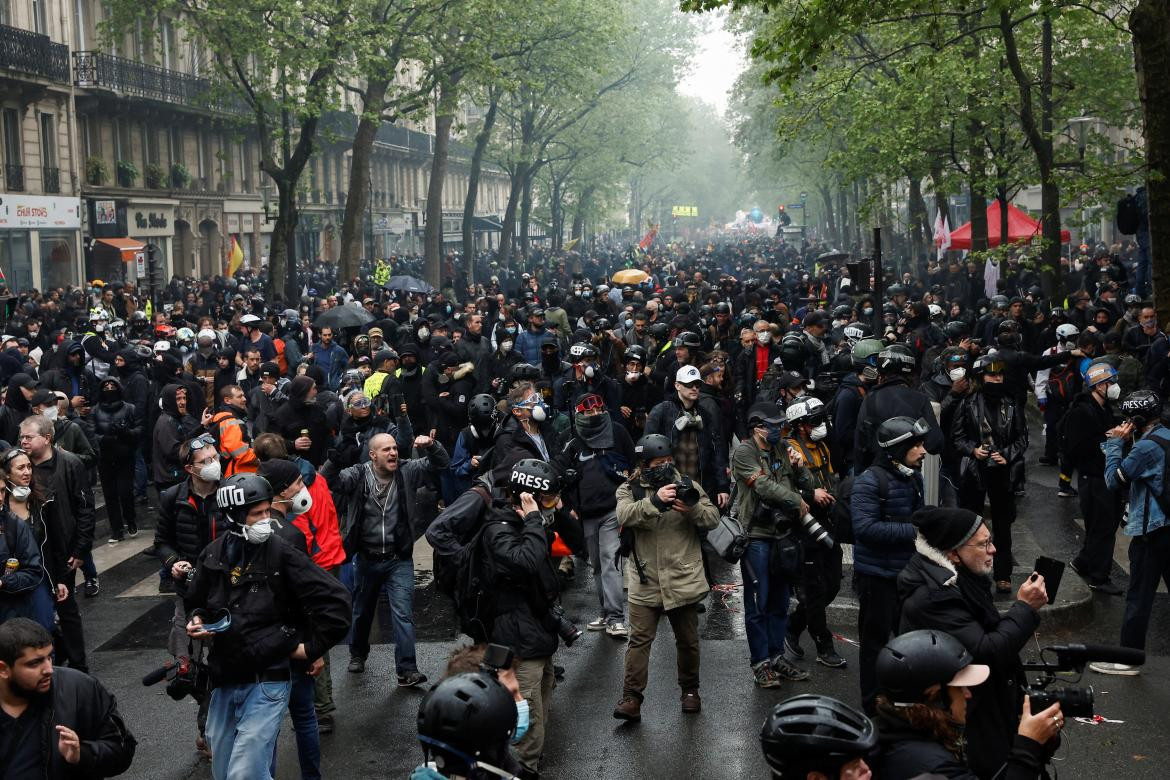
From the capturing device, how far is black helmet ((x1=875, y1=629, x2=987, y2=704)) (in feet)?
13.4

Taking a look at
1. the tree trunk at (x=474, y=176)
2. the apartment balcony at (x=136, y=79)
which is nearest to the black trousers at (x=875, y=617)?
the apartment balcony at (x=136, y=79)

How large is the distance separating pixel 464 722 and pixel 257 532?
2393 mm

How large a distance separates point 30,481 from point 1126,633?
641 cm

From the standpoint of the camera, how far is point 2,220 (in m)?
33.6

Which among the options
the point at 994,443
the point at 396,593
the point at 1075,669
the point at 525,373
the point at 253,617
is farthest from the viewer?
the point at 525,373

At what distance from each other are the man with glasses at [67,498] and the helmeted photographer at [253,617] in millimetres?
3031

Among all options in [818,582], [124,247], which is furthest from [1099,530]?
[124,247]

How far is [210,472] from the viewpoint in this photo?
24.7ft

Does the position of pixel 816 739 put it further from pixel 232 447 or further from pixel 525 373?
pixel 525 373

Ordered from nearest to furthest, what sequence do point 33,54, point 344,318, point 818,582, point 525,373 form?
1. point 818,582
2. point 525,373
3. point 344,318
4. point 33,54

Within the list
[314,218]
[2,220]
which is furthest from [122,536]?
[314,218]

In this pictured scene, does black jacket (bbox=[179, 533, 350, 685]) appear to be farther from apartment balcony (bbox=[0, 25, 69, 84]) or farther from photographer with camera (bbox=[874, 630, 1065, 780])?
apartment balcony (bbox=[0, 25, 69, 84])

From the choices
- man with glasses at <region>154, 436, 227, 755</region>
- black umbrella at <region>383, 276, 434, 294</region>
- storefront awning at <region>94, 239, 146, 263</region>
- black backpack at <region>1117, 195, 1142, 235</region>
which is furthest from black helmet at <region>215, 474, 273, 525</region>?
storefront awning at <region>94, 239, 146, 263</region>

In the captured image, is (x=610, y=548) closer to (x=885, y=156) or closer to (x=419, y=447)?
(x=419, y=447)
